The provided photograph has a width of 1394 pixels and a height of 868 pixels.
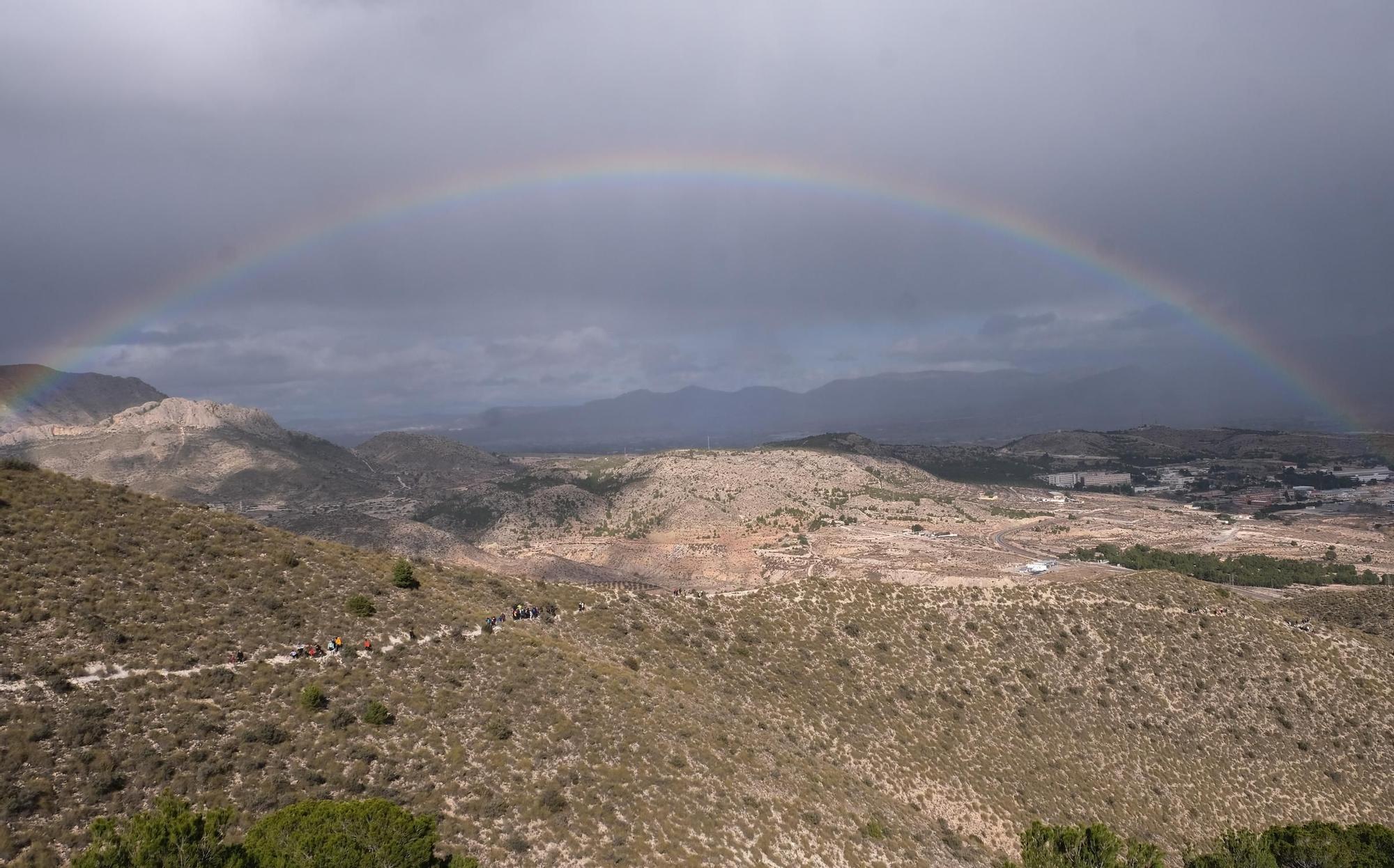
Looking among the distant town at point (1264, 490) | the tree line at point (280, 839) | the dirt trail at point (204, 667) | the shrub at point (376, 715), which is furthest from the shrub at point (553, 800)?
the distant town at point (1264, 490)

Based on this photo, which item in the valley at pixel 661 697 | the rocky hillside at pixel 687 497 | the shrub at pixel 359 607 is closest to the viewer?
the valley at pixel 661 697

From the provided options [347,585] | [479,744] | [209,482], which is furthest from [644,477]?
[479,744]

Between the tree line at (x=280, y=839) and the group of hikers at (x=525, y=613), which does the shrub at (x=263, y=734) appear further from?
the group of hikers at (x=525, y=613)

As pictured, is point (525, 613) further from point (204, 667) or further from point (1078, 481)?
point (1078, 481)

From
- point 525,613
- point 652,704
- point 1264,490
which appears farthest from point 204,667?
point 1264,490

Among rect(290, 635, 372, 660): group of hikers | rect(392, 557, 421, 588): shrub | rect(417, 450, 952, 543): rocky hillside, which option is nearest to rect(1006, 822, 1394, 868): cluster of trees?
rect(290, 635, 372, 660): group of hikers

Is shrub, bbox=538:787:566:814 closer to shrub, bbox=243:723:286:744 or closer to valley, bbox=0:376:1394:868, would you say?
valley, bbox=0:376:1394:868
